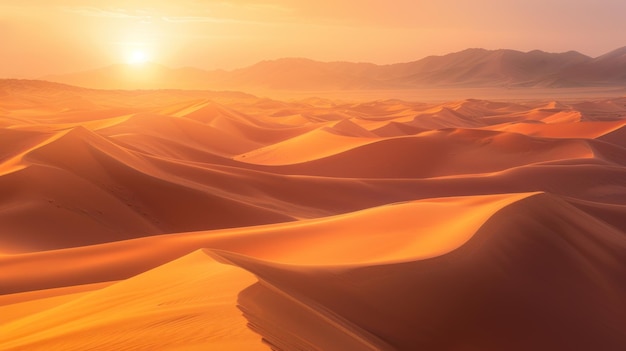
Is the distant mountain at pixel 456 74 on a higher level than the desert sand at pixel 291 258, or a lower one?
higher

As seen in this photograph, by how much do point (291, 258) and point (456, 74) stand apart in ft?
550

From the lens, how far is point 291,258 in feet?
27.2

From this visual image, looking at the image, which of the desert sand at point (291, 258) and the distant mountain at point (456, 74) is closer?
the desert sand at point (291, 258)

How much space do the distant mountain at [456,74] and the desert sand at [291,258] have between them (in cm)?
13115

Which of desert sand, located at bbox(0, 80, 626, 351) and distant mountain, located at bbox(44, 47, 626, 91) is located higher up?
distant mountain, located at bbox(44, 47, 626, 91)

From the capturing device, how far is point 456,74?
169 meters

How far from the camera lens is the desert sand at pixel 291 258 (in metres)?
4.77

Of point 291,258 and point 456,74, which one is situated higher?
point 456,74

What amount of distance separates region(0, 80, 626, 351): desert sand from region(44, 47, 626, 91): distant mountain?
131 m

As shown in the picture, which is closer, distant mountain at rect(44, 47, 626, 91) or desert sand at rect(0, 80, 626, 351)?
desert sand at rect(0, 80, 626, 351)

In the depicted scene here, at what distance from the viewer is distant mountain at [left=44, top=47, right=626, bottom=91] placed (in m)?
146

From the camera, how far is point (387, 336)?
18.7ft

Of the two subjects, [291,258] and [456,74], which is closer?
[291,258]

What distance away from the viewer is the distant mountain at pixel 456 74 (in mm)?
145625
